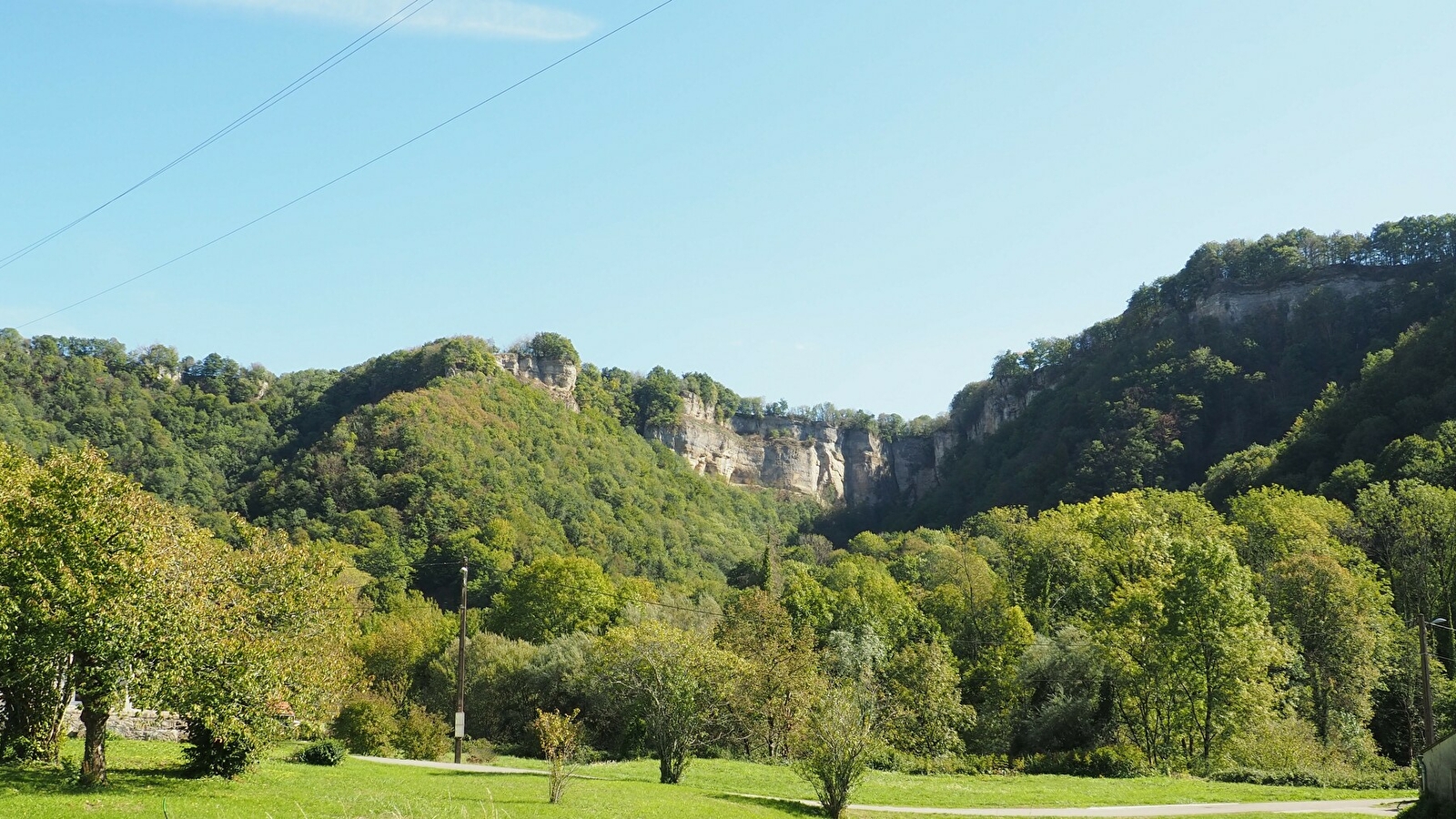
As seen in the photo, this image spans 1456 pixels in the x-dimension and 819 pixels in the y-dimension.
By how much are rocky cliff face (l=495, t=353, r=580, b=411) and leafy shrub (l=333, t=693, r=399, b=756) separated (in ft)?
296

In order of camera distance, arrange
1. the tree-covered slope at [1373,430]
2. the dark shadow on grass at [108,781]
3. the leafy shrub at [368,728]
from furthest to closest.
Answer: the tree-covered slope at [1373,430]
the leafy shrub at [368,728]
the dark shadow on grass at [108,781]

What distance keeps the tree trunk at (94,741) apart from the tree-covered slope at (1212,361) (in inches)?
3285

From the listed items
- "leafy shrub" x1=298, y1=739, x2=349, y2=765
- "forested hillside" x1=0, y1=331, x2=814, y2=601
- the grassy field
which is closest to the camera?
the grassy field

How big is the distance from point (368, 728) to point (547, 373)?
319 feet

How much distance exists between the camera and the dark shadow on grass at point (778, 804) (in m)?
24.0

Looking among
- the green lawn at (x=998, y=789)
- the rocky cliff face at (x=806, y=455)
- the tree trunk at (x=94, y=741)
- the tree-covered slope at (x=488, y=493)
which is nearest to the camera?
the tree trunk at (x=94, y=741)

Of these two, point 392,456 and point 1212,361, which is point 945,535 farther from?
point 392,456

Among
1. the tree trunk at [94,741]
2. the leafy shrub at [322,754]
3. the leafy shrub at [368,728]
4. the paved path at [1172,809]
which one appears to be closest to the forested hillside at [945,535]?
the leafy shrub at [368,728]

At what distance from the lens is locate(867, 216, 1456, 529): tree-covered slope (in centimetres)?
9225

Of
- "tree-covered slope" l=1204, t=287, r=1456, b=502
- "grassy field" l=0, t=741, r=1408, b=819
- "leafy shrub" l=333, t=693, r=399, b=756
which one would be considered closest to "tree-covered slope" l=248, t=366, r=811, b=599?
"leafy shrub" l=333, t=693, r=399, b=756

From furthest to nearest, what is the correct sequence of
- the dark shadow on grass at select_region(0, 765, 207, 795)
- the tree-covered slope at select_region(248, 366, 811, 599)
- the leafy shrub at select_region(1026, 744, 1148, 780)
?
the tree-covered slope at select_region(248, 366, 811, 599) < the leafy shrub at select_region(1026, 744, 1148, 780) < the dark shadow on grass at select_region(0, 765, 207, 795)

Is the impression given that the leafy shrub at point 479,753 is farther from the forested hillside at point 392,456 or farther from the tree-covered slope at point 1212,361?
the tree-covered slope at point 1212,361

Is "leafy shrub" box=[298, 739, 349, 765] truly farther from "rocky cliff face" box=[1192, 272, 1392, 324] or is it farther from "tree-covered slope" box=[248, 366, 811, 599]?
"rocky cliff face" box=[1192, 272, 1392, 324]

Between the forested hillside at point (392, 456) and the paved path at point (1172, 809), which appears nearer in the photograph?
the paved path at point (1172, 809)
